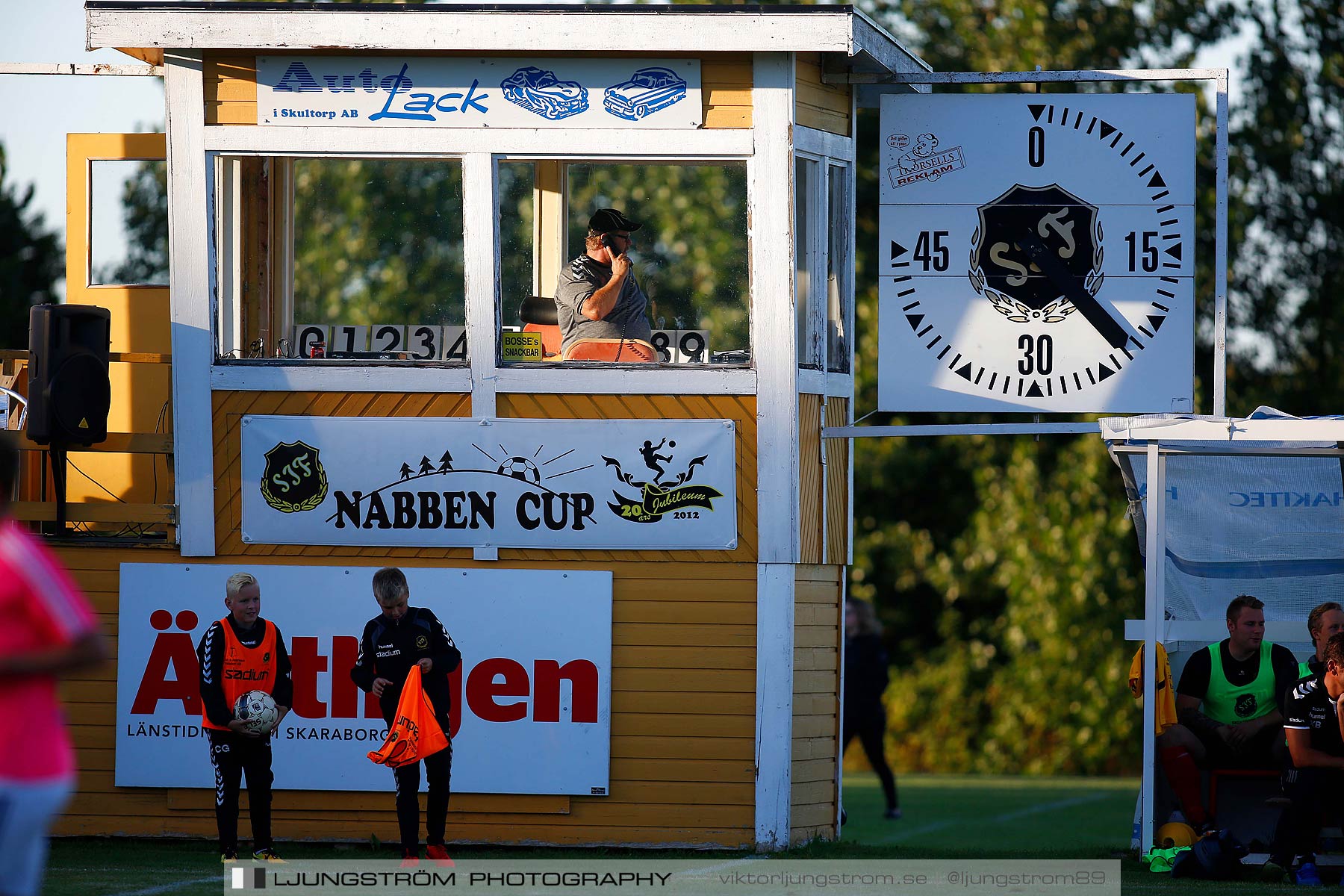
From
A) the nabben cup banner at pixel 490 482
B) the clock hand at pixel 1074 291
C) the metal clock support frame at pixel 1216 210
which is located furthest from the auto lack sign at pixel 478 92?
the clock hand at pixel 1074 291

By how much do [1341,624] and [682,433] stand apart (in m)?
4.04

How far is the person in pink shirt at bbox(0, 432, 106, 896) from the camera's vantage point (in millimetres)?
4418

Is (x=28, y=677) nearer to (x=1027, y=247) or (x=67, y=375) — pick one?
(x=67, y=375)

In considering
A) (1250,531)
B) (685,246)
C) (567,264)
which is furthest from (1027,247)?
(567,264)

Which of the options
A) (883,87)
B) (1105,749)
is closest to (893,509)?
(1105,749)

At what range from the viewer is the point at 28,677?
14.4 ft

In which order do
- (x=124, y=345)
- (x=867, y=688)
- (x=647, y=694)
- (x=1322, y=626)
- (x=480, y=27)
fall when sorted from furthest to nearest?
1. (x=867, y=688)
2. (x=124, y=345)
3. (x=647, y=694)
4. (x=480, y=27)
5. (x=1322, y=626)

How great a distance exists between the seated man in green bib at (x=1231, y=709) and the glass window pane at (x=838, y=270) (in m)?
3.11

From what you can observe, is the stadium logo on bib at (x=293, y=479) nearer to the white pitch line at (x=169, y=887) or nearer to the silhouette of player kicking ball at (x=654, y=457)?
the silhouette of player kicking ball at (x=654, y=457)

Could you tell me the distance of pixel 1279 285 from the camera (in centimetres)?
2538

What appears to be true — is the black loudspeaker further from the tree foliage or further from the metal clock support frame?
the tree foliage

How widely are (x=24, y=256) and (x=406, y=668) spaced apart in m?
21.3

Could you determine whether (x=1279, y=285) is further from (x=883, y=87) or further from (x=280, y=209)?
(x=280, y=209)

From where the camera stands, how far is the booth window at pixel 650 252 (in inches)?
440
